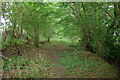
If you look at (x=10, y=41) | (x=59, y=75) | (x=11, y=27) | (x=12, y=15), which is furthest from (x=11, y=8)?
(x=59, y=75)

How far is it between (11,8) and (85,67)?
335 cm

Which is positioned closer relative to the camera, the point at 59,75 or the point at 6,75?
the point at 6,75

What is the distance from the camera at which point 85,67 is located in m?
4.25

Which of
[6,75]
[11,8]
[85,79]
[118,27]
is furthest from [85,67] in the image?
A: [11,8]

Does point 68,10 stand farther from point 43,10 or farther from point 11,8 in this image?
point 11,8

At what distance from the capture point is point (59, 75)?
359cm

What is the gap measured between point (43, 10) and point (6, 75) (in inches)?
165

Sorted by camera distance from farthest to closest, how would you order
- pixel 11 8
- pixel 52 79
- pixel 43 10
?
pixel 43 10 < pixel 11 8 < pixel 52 79

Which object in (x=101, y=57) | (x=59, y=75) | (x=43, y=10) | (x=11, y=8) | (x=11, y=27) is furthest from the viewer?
(x=43, y=10)

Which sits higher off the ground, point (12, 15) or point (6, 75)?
point (12, 15)

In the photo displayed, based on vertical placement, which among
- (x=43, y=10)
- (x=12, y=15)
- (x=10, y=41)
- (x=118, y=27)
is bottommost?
(x=10, y=41)

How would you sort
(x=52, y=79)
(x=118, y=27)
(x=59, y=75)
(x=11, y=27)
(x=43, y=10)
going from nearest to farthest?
(x=118, y=27) → (x=52, y=79) → (x=59, y=75) → (x=11, y=27) → (x=43, y=10)

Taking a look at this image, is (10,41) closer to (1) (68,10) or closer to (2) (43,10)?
(2) (43,10)

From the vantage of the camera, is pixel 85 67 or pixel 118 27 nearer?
pixel 118 27
